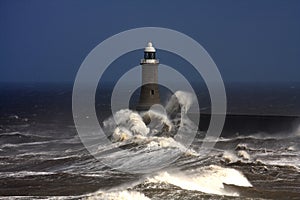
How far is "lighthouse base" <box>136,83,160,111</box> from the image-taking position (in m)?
38.9

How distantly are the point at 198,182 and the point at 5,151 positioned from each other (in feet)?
57.8

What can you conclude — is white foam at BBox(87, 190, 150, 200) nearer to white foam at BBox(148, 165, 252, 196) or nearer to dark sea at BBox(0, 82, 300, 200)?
dark sea at BBox(0, 82, 300, 200)

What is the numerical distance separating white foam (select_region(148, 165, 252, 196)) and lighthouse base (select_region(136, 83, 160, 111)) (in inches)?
631

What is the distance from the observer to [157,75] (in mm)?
39219

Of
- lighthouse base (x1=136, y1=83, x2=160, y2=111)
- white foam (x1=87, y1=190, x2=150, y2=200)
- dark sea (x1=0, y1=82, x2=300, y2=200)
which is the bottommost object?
white foam (x1=87, y1=190, x2=150, y2=200)

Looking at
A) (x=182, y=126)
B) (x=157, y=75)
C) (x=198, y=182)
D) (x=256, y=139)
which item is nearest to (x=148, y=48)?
(x=157, y=75)

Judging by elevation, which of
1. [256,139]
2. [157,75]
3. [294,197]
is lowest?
[294,197]

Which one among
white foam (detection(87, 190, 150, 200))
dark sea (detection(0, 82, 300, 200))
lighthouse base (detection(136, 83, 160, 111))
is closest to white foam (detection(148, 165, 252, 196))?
dark sea (detection(0, 82, 300, 200))

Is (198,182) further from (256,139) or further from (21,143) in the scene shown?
(21,143)

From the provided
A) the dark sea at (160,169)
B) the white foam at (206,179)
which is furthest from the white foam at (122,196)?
the white foam at (206,179)

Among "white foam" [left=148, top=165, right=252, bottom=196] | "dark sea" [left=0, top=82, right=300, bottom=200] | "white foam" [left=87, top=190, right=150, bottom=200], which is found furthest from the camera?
"white foam" [left=148, top=165, right=252, bottom=196]

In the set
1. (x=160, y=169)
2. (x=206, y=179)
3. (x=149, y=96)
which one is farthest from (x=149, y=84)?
(x=206, y=179)

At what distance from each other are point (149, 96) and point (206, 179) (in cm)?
1826

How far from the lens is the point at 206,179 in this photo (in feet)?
69.9
